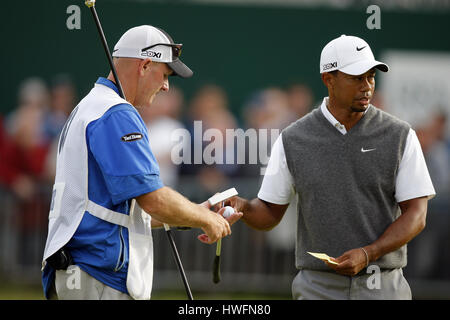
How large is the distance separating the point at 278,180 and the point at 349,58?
91 cm

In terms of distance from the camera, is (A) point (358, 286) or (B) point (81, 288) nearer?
(B) point (81, 288)

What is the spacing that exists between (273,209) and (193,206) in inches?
38.6

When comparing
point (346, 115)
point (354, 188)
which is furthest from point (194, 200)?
point (354, 188)

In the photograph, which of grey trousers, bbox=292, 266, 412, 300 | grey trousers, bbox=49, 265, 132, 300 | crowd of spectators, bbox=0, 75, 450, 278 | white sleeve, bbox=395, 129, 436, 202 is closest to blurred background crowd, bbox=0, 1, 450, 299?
crowd of spectators, bbox=0, 75, 450, 278

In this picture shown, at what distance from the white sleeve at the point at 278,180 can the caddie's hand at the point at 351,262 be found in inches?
26.2

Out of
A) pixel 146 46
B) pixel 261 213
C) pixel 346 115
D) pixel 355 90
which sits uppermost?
pixel 146 46

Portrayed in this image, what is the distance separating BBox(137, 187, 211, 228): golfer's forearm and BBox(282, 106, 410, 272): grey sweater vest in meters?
0.85

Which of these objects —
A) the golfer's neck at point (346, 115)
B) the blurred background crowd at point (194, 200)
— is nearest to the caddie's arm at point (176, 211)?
the golfer's neck at point (346, 115)

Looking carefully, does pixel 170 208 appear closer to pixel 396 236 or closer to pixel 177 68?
pixel 177 68

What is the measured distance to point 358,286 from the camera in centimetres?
500

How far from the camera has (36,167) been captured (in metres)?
10.8

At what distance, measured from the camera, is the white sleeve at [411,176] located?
4.92 m

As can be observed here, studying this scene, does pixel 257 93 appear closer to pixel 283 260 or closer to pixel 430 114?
pixel 430 114

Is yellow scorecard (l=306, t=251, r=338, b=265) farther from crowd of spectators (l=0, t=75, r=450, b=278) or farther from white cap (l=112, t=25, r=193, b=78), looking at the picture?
crowd of spectators (l=0, t=75, r=450, b=278)
